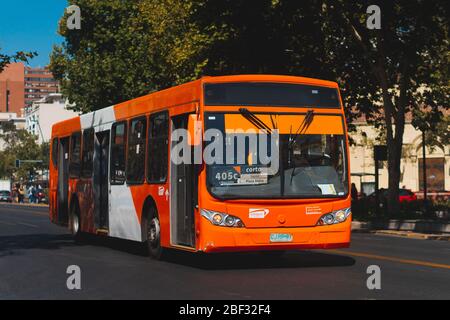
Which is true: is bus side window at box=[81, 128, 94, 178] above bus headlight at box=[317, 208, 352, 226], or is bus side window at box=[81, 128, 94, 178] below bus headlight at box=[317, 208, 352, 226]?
above

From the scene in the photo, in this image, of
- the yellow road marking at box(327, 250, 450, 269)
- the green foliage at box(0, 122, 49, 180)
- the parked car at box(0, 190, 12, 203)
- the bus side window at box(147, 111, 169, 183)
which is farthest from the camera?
the green foliage at box(0, 122, 49, 180)

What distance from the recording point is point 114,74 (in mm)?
53719

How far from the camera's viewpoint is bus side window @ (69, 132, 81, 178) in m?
21.7

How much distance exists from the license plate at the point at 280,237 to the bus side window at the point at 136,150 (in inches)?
147

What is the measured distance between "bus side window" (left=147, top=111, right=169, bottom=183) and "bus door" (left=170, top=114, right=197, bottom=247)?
33 centimetres

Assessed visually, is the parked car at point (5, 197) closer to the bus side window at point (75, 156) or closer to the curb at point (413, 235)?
the curb at point (413, 235)

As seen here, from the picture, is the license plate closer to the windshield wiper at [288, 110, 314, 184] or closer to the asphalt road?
the asphalt road

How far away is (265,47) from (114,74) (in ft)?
74.7

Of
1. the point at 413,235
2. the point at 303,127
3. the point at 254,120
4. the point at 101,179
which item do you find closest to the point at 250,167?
the point at 254,120

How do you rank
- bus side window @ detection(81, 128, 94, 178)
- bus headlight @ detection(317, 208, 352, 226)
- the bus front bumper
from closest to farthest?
the bus front bumper → bus headlight @ detection(317, 208, 352, 226) → bus side window @ detection(81, 128, 94, 178)

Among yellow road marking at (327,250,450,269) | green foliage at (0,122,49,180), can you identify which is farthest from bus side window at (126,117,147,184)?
green foliage at (0,122,49,180)

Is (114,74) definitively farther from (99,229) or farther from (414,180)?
(99,229)

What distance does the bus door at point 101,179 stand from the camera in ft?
63.7
